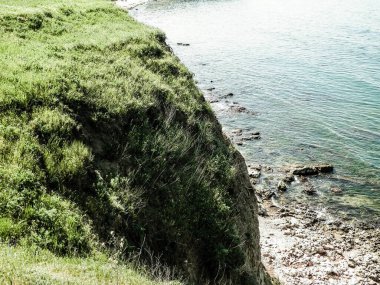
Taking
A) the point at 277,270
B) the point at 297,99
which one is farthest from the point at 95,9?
the point at 297,99

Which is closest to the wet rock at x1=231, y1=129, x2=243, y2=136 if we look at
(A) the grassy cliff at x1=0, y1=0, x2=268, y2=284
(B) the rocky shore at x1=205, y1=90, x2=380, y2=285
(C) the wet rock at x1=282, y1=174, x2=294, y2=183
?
(B) the rocky shore at x1=205, y1=90, x2=380, y2=285

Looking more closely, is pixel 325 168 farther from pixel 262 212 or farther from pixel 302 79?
pixel 302 79

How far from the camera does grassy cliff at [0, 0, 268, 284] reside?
31.3ft

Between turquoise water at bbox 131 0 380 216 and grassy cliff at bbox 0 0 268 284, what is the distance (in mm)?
15906

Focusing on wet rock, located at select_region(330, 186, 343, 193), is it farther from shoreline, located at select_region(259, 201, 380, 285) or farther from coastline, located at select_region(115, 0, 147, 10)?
coastline, located at select_region(115, 0, 147, 10)

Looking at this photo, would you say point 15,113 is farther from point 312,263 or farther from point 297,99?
point 297,99

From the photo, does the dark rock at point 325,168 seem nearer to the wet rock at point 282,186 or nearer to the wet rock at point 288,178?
the wet rock at point 288,178

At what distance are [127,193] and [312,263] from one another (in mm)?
16586

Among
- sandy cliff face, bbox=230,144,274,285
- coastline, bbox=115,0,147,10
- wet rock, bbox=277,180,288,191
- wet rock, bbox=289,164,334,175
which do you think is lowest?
wet rock, bbox=277,180,288,191

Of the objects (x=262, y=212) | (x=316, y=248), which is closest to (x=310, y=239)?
(x=316, y=248)

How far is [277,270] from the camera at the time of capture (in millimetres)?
23344

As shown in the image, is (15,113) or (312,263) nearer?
(15,113)

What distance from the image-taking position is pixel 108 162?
12883 millimetres

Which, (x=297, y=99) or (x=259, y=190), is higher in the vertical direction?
(x=297, y=99)
